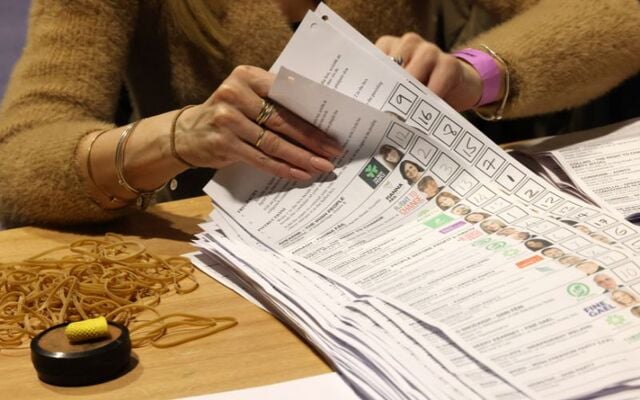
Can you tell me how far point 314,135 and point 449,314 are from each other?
27 centimetres

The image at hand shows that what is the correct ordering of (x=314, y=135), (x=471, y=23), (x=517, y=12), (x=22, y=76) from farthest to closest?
(x=471, y=23)
(x=517, y=12)
(x=22, y=76)
(x=314, y=135)

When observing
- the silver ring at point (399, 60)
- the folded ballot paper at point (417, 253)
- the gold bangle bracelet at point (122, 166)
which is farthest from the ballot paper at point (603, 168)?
the gold bangle bracelet at point (122, 166)

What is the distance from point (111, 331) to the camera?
635 mm

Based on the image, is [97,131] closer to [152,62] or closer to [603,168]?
[152,62]

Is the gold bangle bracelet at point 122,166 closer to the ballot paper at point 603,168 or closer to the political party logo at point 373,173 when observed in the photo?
the political party logo at point 373,173

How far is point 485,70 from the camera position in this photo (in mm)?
1010

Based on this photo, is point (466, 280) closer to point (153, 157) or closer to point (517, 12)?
point (153, 157)

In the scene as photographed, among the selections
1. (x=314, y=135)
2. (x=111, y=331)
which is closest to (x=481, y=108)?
(x=314, y=135)

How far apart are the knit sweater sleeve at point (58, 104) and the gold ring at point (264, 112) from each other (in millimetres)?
227

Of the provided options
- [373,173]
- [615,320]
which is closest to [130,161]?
[373,173]

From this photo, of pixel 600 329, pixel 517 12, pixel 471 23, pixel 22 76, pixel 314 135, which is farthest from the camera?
pixel 471 23

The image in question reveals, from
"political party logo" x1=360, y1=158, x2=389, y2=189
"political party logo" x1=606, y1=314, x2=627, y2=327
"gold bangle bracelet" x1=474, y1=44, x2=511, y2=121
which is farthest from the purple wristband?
"political party logo" x1=606, y1=314, x2=627, y2=327

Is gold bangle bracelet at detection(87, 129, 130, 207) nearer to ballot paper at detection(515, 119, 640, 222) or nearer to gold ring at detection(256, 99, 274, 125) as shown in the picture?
gold ring at detection(256, 99, 274, 125)

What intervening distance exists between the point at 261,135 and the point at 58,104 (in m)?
0.32
